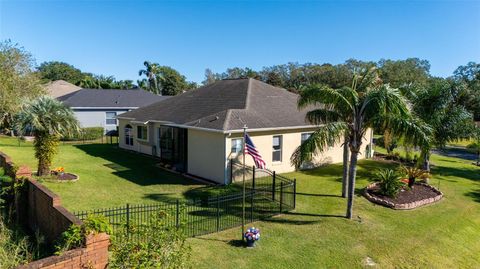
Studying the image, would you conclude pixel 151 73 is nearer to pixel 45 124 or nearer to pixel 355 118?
pixel 45 124

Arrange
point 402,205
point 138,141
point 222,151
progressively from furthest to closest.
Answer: point 138,141
point 222,151
point 402,205

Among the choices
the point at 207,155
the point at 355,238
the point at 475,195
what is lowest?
the point at 355,238

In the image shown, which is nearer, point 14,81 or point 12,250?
point 12,250

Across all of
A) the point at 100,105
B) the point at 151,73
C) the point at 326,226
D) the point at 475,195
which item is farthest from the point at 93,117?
the point at 151,73

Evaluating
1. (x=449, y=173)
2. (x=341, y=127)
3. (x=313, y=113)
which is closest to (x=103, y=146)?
(x=313, y=113)

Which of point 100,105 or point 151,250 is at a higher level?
point 100,105

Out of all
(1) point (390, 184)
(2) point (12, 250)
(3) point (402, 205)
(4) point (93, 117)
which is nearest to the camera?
(2) point (12, 250)
